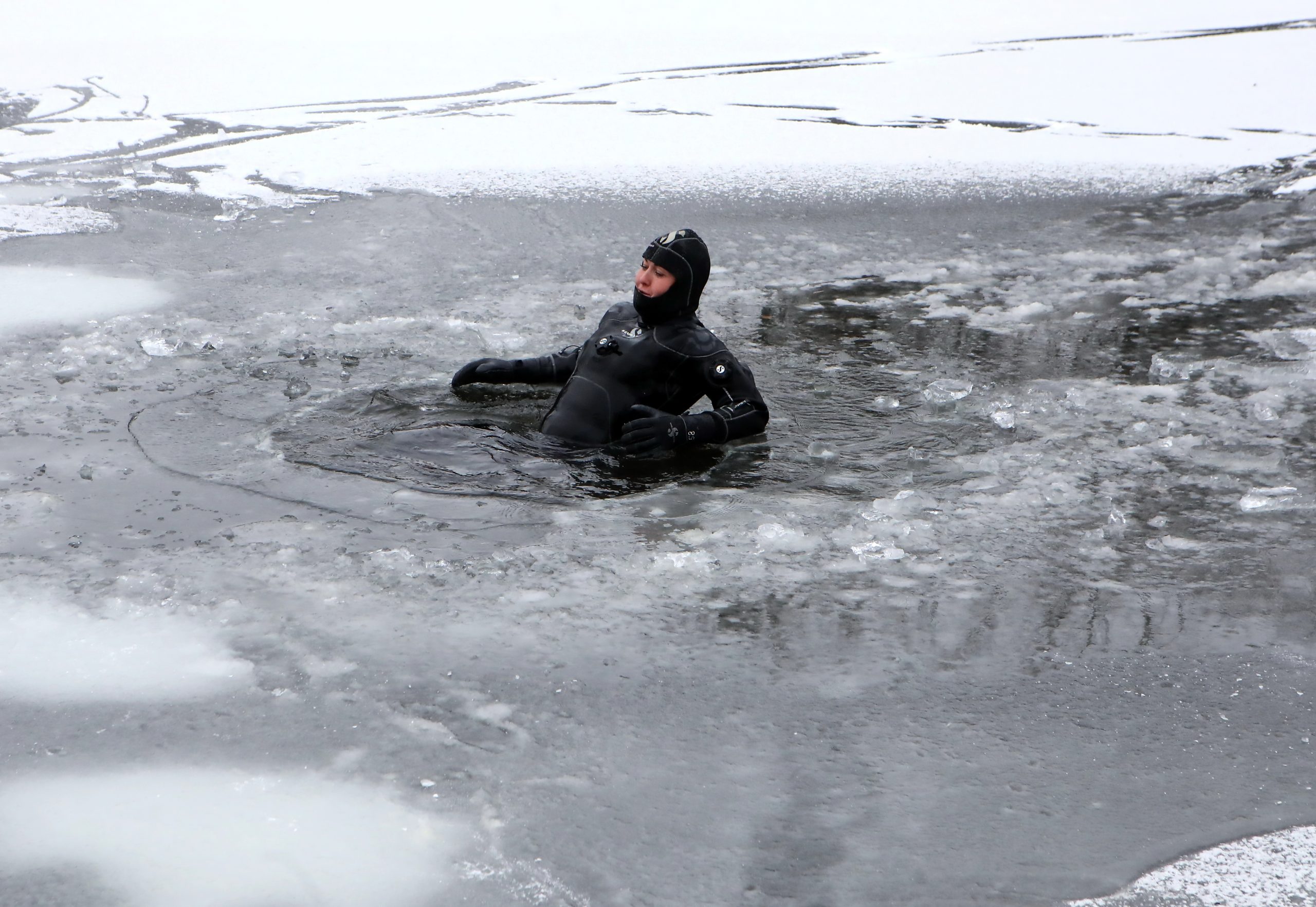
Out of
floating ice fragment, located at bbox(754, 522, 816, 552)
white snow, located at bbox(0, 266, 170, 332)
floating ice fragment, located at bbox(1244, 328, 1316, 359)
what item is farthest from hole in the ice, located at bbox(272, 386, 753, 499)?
floating ice fragment, located at bbox(1244, 328, 1316, 359)

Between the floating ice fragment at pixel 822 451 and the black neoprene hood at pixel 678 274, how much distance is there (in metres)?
0.73

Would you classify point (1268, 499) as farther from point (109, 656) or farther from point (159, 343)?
point (159, 343)

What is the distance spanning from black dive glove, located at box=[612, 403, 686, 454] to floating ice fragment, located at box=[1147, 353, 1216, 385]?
2.45 meters

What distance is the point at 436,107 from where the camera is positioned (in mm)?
12016

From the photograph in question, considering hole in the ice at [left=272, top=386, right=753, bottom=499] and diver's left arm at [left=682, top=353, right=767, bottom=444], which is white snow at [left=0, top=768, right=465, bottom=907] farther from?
diver's left arm at [left=682, top=353, right=767, bottom=444]

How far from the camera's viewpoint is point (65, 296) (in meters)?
6.81

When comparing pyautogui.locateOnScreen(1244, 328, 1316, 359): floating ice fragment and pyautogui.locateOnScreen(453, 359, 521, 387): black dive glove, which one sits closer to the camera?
pyautogui.locateOnScreen(453, 359, 521, 387): black dive glove

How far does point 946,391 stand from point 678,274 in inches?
56.5

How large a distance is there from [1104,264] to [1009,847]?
19.5ft

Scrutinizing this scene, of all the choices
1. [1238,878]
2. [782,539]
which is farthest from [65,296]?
[1238,878]

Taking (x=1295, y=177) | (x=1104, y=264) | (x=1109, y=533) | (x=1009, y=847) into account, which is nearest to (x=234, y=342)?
(x=1109, y=533)

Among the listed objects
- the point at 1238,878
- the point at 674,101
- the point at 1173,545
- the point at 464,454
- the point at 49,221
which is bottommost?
the point at 1238,878

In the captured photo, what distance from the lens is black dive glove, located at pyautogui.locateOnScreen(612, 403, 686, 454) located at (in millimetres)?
4758

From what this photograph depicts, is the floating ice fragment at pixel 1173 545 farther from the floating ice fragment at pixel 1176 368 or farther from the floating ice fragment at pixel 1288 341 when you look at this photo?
the floating ice fragment at pixel 1288 341
